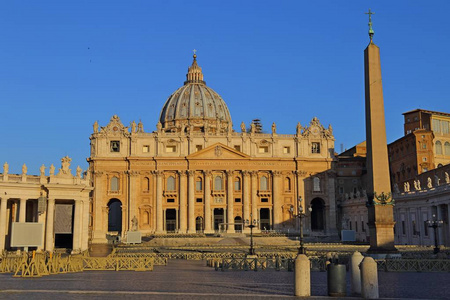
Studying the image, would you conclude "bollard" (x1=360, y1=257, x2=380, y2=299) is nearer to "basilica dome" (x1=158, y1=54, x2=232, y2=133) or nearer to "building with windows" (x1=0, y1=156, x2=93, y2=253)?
"building with windows" (x1=0, y1=156, x2=93, y2=253)

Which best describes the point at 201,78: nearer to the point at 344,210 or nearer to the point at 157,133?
the point at 157,133

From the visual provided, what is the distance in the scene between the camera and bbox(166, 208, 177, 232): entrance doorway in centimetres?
8125

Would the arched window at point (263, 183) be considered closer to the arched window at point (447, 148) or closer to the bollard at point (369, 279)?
the arched window at point (447, 148)

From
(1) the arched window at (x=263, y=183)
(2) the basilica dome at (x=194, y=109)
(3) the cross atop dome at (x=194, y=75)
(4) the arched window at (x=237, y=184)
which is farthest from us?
(3) the cross atop dome at (x=194, y=75)

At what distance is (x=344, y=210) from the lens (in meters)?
82.5

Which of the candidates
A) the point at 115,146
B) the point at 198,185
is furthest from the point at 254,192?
the point at 115,146

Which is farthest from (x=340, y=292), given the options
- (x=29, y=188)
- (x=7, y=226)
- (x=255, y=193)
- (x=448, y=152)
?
(x=255, y=193)

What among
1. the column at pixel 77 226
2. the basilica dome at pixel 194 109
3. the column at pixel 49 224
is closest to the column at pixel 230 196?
the basilica dome at pixel 194 109

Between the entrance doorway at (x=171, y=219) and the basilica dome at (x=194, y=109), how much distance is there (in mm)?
26417

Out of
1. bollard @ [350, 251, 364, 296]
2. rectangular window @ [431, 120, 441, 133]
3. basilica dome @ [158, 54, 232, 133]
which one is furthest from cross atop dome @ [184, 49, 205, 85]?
bollard @ [350, 251, 364, 296]

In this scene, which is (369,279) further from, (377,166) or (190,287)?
(377,166)

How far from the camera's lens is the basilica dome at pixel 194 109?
109812mm

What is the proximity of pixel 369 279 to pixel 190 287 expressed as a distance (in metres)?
6.03

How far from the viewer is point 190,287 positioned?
18.0m
